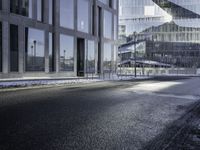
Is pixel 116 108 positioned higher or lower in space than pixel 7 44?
lower

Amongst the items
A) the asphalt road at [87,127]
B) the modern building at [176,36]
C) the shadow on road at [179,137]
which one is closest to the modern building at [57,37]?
the asphalt road at [87,127]

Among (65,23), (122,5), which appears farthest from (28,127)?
(122,5)

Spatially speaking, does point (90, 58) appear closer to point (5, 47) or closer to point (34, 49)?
point (34, 49)

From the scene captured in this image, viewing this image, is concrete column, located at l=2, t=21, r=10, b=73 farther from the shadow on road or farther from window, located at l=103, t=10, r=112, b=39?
window, located at l=103, t=10, r=112, b=39

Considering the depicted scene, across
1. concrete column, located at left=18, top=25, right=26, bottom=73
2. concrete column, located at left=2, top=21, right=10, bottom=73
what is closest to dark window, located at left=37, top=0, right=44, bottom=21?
concrete column, located at left=18, top=25, right=26, bottom=73

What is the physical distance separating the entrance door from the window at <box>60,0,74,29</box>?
12.7 ft

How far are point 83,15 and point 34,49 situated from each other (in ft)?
45.6

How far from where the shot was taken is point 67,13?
43.4 meters

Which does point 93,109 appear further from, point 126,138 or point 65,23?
point 65,23

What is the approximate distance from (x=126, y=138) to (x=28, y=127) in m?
2.49

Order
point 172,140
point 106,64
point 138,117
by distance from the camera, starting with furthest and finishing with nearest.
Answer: point 106,64 → point 138,117 → point 172,140

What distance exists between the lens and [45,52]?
37.9 meters

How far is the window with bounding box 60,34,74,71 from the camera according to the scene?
41656mm

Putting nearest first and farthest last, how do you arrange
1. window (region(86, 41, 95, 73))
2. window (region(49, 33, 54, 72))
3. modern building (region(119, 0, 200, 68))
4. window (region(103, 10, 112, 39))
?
window (region(49, 33, 54, 72))
window (region(86, 41, 95, 73))
window (region(103, 10, 112, 39))
modern building (region(119, 0, 200, 68))
